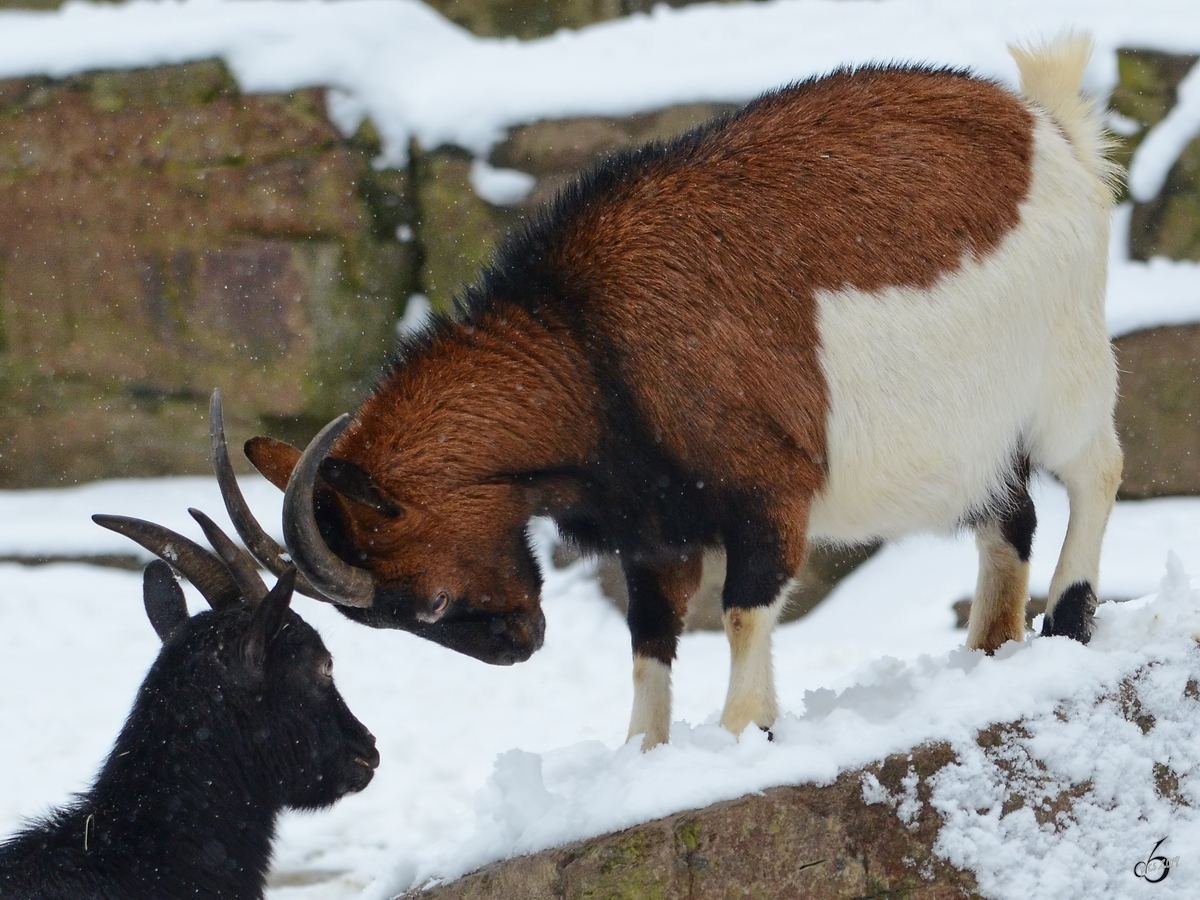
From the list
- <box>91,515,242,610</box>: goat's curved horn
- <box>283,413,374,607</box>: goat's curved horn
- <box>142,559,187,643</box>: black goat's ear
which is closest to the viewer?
<box>283,413,374,607</box>: goat's curved horn

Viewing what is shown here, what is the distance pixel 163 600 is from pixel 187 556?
0.22 m

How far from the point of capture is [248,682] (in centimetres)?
364

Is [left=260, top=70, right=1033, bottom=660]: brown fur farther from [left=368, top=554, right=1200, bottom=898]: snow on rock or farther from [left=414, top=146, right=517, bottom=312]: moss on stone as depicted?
[left=414, top=146, right=517, bottom=312]: moss on stone

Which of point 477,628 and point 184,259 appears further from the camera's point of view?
point 184,259

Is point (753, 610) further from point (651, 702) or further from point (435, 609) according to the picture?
point (435, 609)

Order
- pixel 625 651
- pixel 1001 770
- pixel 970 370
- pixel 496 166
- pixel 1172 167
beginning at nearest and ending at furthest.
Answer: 1. pixel 1001 770
2. pixel 970 370
3. pixel 625 651
4. pixel 1172 167
5. pixel 496 166

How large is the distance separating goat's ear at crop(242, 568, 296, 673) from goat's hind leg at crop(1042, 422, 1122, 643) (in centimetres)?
237

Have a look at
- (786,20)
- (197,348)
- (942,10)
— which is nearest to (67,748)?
(197,348)

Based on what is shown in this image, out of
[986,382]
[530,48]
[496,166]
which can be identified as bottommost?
[496,166]

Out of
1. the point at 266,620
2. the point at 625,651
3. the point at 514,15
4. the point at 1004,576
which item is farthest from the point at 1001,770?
the point at 514,15

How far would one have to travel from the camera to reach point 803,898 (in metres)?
3.35

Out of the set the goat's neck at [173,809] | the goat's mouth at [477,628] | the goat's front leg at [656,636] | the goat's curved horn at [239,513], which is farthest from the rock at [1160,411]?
the goat's neck at [173,809]

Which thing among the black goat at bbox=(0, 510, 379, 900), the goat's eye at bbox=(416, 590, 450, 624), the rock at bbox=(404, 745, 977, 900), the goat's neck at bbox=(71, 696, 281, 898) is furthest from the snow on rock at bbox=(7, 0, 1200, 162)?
the rock at bbox=(404, 745, 977, 900)

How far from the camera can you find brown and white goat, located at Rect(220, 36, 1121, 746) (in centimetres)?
368
